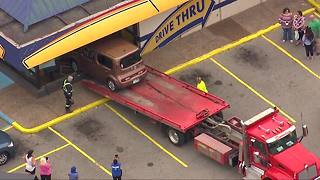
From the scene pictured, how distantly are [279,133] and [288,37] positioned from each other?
9772mm

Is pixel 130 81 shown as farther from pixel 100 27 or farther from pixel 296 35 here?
pixel 296 35

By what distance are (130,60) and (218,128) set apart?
5.05 meters

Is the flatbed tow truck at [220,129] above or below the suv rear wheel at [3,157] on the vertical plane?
above

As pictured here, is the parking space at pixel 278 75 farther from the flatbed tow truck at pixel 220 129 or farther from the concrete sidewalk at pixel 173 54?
the flatbed tow truck at pixel 220 129

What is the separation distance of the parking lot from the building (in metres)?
2.40

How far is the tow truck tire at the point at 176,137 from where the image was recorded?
3045 cm

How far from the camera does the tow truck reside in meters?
27.4

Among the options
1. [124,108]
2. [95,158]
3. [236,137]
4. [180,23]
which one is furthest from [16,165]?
[180,23]

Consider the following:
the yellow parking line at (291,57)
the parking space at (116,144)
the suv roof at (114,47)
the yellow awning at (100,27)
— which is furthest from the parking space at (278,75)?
the parking space at (116,144)

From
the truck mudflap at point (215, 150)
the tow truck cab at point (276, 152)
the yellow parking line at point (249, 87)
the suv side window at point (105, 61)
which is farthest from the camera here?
the suv side window at point (105, 61)

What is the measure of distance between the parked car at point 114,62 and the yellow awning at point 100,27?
2.65 feet

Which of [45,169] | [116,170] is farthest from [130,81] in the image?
[45,169]

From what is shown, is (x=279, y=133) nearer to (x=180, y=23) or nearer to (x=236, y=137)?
(x=236, y=137)

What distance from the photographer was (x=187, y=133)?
100 ft
